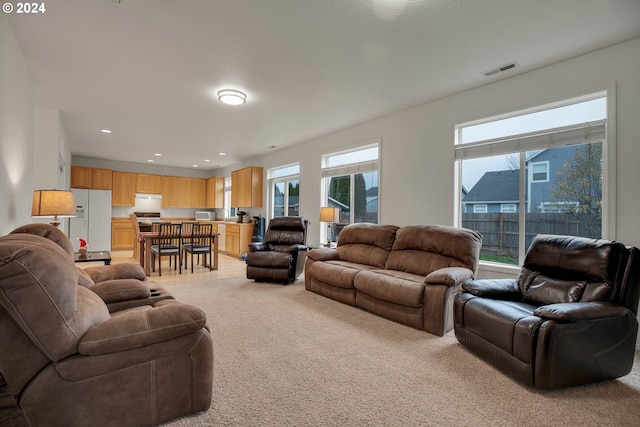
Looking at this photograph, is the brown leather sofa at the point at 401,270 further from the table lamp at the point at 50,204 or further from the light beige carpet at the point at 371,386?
the table lamp at the point at 50,204

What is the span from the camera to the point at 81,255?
154 inches

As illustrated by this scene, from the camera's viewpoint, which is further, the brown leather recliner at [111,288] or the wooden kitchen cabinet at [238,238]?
the wooden kitchen cabinet at [238,238]

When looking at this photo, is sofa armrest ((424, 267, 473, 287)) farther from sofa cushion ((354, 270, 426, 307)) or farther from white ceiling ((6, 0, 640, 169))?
white ceiling ((6, 0, 640, 169))

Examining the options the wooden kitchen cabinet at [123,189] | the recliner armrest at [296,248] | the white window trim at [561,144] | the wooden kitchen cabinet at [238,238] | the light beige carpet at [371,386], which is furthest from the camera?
the wooden kitchen cabinet at [123,189]

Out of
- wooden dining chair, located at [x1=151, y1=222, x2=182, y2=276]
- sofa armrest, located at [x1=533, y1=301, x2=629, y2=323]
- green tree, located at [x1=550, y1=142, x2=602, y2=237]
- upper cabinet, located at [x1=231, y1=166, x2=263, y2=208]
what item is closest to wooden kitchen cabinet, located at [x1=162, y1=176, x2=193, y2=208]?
upper cabinet, located at [x1=231, y1=166, x2=263, y2=208]

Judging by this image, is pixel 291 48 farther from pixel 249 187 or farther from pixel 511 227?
pixel 249 187

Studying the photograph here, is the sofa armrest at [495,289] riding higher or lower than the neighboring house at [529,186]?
lower

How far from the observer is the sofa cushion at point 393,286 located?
3.00 m

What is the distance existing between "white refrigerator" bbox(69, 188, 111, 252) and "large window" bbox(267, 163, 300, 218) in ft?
15.1

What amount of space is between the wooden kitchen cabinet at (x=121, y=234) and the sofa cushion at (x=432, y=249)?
8.12 meters

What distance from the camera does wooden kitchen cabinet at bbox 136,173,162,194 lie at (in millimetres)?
9125

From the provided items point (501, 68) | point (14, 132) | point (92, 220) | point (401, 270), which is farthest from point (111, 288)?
point (92, 220)

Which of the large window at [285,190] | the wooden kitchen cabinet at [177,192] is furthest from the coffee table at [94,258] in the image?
the wooden kitchen cabinet at [177,192]

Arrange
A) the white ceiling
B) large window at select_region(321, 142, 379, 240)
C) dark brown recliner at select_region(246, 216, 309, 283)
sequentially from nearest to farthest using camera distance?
the white ceiling
dark brown recliner at select_region(246, 216, 309, 283)
large window at select_region(321, 142, 379, 240)
